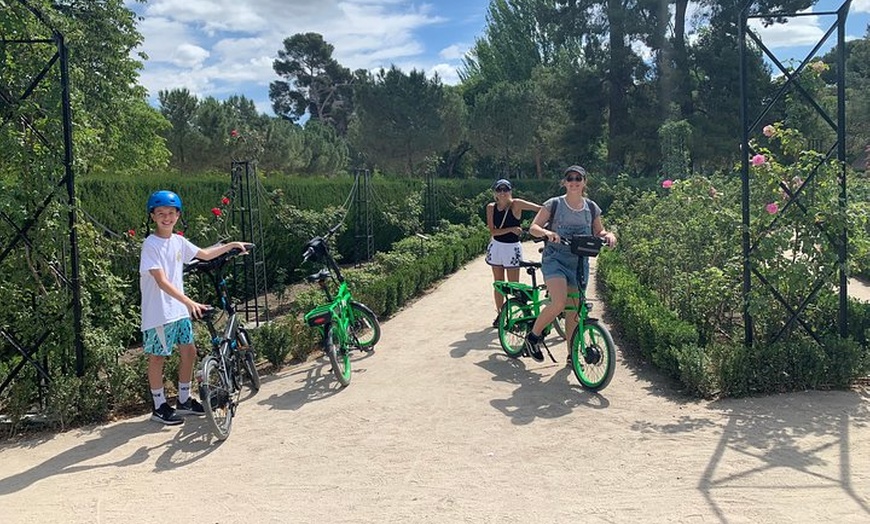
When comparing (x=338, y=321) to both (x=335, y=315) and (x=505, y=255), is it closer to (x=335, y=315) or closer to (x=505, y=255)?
(x=335, y=315)

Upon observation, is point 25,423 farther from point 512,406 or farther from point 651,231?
point 651,231

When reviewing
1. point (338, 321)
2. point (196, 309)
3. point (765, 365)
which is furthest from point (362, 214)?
point (765, 365)

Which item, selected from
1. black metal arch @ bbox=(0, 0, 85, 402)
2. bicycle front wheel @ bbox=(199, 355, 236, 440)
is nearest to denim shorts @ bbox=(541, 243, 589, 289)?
bicycle front wheel @ bbox=(199, 355, 236, 440)

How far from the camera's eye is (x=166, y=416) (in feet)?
14.3

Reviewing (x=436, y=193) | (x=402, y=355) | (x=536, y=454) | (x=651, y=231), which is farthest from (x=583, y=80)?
(x=536, y=454)

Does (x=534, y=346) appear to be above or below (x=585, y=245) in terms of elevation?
below

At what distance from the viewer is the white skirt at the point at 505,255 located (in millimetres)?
6523

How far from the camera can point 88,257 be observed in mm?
4836

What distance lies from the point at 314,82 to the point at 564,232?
196 ft

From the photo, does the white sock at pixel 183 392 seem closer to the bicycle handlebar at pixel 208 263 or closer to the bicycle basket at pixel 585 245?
the bicycle handlebar at pixel 208 263

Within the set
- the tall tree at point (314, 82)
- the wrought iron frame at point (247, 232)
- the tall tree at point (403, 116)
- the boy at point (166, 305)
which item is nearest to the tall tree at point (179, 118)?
the tall tree at point (403, 116)

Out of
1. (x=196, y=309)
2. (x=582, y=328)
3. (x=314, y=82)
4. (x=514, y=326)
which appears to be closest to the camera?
(x=196, y=309)

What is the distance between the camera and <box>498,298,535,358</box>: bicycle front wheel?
5.52 metres

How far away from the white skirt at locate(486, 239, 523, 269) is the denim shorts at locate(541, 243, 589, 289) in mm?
1516
